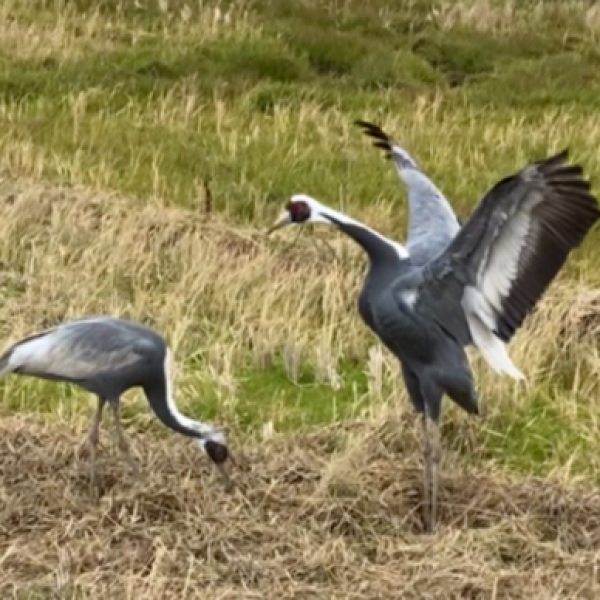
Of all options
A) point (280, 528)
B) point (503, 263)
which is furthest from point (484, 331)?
point (280, 528)

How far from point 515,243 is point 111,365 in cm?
142

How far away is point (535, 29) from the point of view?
765 inches

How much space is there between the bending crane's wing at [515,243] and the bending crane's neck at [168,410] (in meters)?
0.93

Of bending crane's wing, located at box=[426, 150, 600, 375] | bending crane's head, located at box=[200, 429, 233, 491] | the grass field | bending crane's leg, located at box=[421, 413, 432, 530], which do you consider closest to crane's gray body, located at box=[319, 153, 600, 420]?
bending crane's wing, located at box=[426, 150, 600, 375]

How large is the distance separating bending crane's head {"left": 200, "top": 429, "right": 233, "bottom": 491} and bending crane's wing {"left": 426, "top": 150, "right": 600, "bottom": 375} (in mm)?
873

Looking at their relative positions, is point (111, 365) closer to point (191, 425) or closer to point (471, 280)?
point (191, 425)

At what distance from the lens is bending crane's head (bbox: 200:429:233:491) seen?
5.32 metres

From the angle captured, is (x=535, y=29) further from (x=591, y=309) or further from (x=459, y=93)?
(x=591, y=309)

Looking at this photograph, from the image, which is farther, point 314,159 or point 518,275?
point 314,159

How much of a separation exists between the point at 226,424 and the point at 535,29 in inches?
554

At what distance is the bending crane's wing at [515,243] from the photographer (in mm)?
4809

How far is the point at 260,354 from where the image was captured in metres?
7.05

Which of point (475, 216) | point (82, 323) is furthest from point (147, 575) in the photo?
point (475, 216)

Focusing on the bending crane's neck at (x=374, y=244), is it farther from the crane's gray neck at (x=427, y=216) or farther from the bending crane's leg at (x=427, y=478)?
the bending crane's leg at (x=427, y=478)
